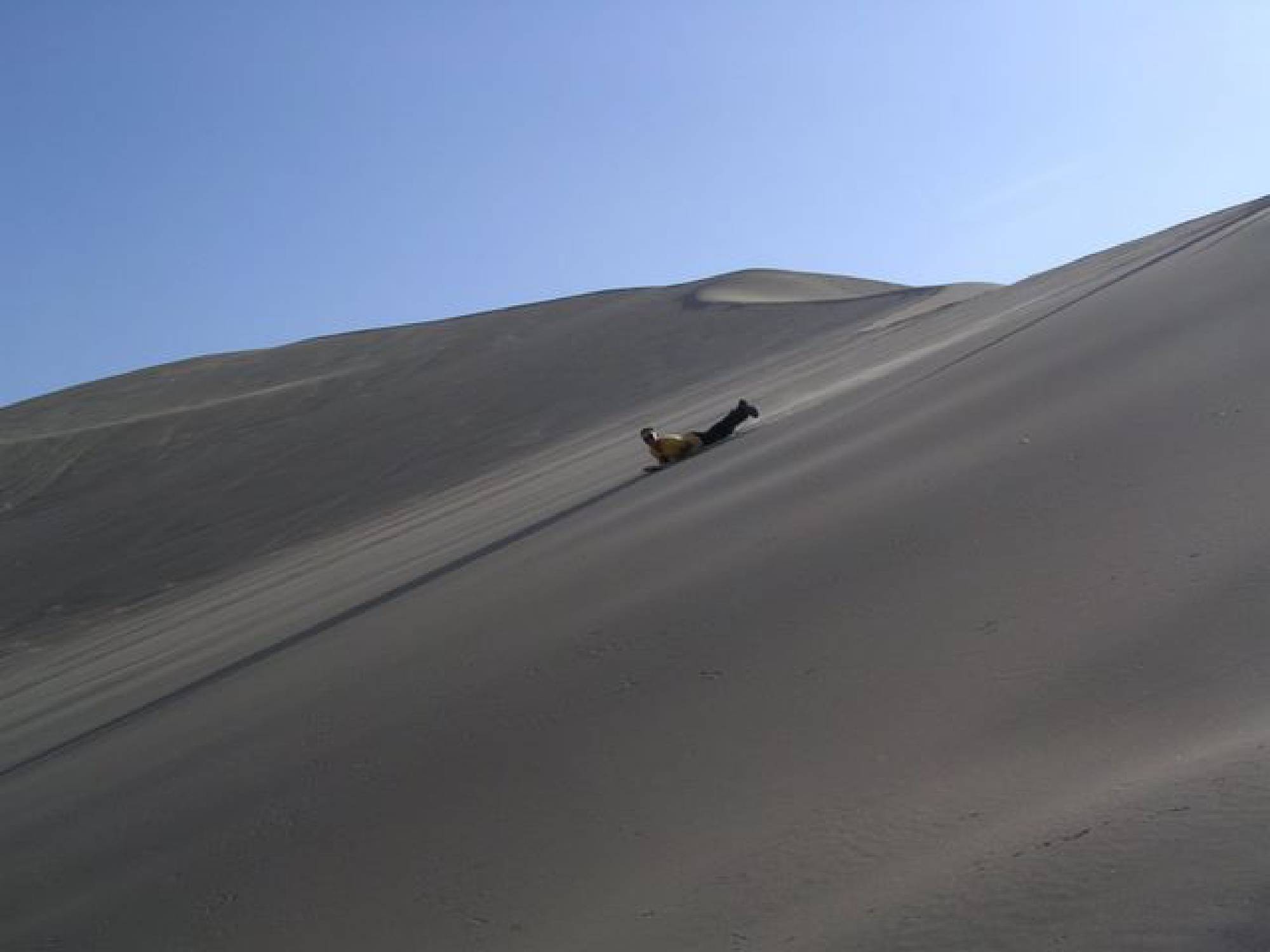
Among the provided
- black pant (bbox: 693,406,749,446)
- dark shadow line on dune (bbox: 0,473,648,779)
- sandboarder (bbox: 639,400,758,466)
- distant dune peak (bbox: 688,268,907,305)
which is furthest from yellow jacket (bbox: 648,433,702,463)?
distant dune peak (bbox: 688,268,907,305)

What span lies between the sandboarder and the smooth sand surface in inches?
16.7

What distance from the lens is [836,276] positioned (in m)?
44.4

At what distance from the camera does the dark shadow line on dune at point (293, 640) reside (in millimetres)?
10320

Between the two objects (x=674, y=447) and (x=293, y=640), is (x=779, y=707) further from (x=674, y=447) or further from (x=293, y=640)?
(x=674, y=447)

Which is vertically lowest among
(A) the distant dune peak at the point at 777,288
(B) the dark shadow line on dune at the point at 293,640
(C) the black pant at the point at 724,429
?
(B) the dark shadow line on dune at the point at 293,640

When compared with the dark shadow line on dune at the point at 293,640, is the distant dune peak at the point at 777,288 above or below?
above

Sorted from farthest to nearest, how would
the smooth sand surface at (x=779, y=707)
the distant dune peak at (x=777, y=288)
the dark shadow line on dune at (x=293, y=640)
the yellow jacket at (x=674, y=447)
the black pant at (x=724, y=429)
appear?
the distant dune peak at (x=777, y=288)
the black pant at (x=724, y=429)
the yellow jacket at (x=674, y=447)
the dark shadow line on dune at (x=293, y=640)
the smooth sand surface at (x=779, y=707)

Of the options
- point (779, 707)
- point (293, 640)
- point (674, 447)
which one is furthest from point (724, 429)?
point (779, 707)

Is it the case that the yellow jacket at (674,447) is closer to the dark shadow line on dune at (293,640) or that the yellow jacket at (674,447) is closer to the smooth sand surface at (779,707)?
the smooth sand surface at (779,707)

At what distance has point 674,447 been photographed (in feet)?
47.1

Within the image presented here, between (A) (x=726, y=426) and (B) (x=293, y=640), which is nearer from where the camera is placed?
(B) (x=293, y=640)

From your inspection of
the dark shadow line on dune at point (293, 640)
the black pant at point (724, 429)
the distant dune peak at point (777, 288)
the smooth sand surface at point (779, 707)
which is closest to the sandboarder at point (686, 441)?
the black pant at point (724, 429)

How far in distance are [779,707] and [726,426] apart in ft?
28.2

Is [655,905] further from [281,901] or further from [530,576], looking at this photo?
[530,576]
